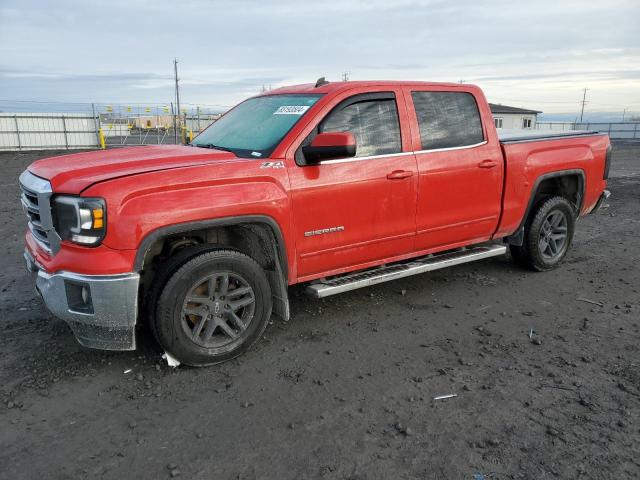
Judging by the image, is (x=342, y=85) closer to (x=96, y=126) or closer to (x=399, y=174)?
(x=399, y=174)

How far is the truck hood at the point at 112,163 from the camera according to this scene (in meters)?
3.30

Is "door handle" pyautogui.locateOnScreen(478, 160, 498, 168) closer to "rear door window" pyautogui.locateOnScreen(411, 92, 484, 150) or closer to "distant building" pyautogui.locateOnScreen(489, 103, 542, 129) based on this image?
"rear door window" pyautogui.locateOnScreen(411, 92, 484, 150)

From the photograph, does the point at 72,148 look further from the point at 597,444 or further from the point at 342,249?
the point at 597,444

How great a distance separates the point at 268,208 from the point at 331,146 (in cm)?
62

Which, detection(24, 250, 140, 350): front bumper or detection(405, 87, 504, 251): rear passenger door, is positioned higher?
detection(405, 87, 504, 251): rear passenger door

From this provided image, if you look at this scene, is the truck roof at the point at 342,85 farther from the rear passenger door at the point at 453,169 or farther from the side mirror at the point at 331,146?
the side mirror at the point at 331,146

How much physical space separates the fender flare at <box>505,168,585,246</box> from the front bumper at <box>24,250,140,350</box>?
13.1ft

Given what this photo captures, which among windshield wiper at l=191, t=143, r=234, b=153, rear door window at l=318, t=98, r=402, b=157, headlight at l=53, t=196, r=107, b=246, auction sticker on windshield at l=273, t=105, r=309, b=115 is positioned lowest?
headlight at l=53, t=196, r=107, b=246

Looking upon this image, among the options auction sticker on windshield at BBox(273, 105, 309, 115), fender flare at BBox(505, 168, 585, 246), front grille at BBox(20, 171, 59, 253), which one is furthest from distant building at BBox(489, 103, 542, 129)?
front grille at BBox(20, 171, 59, 253)

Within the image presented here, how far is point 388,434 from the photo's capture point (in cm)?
292

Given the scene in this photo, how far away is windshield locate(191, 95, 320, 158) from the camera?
402 centimetres

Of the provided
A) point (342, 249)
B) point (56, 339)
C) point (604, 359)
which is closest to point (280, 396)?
point (342, 249)

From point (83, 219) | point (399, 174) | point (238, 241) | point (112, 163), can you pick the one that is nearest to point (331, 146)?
point (399, 174)

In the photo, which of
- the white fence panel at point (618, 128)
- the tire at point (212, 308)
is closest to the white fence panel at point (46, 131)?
the tire at point (212, 308)
